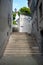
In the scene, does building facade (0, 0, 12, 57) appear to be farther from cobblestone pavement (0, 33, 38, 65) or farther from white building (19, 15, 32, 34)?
white building (19, 15, 32, 34)

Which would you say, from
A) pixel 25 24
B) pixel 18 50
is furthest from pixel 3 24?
pixel 25 24

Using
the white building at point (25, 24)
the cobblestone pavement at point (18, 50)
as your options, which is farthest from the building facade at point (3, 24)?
the white building at point (25, 24)

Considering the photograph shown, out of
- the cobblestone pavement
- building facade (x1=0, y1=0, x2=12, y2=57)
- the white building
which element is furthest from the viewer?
the white building

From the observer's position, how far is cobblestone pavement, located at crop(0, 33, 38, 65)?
10.2 meters

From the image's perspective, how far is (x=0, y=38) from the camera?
1061cm

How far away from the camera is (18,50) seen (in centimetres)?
1209

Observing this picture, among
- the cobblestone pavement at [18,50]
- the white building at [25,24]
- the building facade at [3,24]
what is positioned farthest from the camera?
the white building at [25,24]

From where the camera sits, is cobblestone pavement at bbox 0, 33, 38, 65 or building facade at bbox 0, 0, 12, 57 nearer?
cobblestone pavement at bbox 0, 33, 38, 65

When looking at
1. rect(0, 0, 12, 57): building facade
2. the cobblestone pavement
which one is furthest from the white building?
rect(0, 0, 12, 57): building facade

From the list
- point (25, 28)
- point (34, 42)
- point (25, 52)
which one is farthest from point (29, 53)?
point (25, 28)

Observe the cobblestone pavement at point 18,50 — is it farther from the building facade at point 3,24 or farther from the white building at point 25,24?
the white building at point 25,24

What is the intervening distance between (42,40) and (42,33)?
1.74 ft

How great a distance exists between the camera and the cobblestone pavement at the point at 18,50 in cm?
1022

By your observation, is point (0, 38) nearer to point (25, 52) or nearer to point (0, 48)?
point (0, 48)
